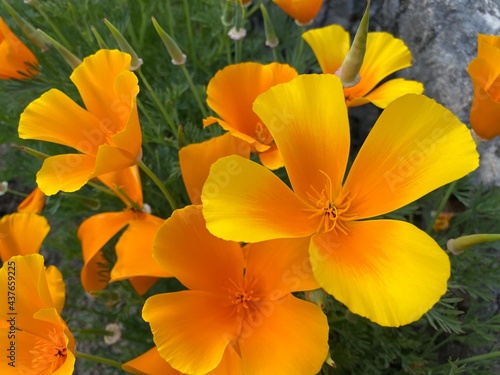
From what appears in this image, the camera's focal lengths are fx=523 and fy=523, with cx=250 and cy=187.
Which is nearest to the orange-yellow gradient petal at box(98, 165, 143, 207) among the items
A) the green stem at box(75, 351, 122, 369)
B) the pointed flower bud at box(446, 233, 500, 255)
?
the green stem at box(75, 351, 122, 369)

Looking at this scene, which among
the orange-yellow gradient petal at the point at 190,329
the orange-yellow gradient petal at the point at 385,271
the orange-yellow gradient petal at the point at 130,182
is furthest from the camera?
the orange-yellow gradient petal at the point at 130,182

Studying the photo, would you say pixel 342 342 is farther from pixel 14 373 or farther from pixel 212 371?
pixel 14 373

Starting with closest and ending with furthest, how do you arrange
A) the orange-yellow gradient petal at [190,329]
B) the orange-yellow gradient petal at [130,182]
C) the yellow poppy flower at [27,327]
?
1. the orange-yellow gradient petal at [190,329]
2. the yellow poppy flower at [27,327]
3. the orange-yellow gradient petal at [130,182]

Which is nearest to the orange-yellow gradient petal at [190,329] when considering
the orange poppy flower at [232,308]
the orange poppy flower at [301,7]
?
the orange poppy flower at [232,308]

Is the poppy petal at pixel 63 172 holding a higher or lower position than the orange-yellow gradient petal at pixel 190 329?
higher

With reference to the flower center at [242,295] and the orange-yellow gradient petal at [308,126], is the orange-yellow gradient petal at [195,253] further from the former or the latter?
the orange-yellow gradient petal at [308,126]

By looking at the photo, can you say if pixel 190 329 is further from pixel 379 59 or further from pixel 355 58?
pixel 379 59

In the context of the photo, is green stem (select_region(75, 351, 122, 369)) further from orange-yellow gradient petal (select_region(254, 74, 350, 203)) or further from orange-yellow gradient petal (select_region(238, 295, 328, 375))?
orange-yellow gradient petal (select_region(254, 74, 350, 203))
